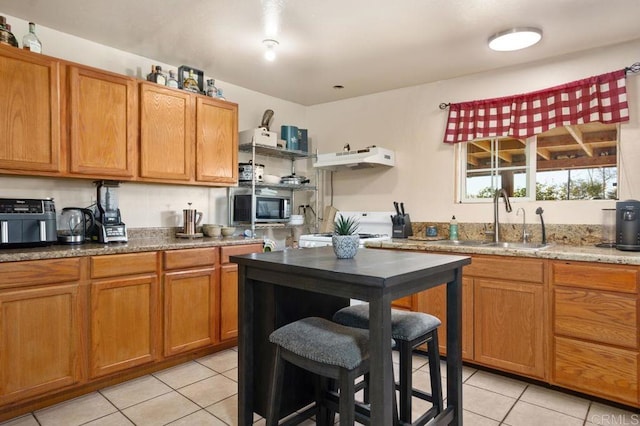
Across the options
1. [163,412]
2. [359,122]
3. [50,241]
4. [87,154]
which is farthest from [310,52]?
[163,412]

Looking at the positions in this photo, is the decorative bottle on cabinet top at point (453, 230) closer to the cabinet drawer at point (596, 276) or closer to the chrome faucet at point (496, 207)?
the chrome faucet at point (496, 207)

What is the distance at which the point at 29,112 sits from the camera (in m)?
2.40

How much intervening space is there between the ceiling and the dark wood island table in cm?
160

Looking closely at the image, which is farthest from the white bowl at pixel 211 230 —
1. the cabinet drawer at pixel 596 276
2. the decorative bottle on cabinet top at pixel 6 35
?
the cabinet drawer at pixel 596 276

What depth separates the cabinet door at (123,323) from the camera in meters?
2.41

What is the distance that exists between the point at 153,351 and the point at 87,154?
57.9 inches

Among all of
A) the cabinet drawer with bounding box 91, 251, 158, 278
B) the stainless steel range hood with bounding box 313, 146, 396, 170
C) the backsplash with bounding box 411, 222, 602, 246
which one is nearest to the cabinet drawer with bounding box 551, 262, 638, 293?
the backsplash with bounding box 411, 222, 602, 246

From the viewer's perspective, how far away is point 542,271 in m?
2.51

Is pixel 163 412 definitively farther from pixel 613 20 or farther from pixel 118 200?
pixel 613 20

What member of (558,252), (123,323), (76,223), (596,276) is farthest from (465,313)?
(76,223)

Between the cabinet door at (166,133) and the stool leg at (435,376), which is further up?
the cabinet door at (166,133)

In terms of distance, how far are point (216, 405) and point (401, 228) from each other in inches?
89.8

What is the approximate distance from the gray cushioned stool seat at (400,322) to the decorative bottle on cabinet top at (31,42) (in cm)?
258

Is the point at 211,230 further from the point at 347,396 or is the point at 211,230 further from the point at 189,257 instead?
the point at 347,396
